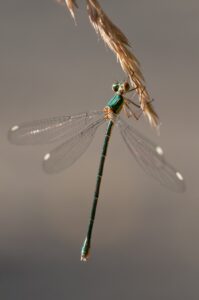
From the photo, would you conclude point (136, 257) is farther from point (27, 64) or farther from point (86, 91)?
point (27, 64)

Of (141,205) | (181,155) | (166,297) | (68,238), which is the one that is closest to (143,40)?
(181,155)

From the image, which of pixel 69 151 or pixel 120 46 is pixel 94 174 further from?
pixel 120 46

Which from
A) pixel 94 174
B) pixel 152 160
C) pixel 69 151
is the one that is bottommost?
pixel 152 160

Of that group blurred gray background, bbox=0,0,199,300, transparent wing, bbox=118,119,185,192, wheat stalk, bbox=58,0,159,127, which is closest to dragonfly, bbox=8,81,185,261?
transparent wing, bbox=118,119,185,192

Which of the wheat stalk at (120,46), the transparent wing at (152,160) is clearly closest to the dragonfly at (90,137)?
the transparent wing at (152,160)

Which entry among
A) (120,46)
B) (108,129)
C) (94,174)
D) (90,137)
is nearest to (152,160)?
(108,129)

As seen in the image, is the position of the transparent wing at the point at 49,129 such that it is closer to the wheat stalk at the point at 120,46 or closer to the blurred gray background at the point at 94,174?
the wheat stalk at the point at 120,46

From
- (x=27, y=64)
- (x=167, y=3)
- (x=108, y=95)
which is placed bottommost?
(x=108, y=95)
